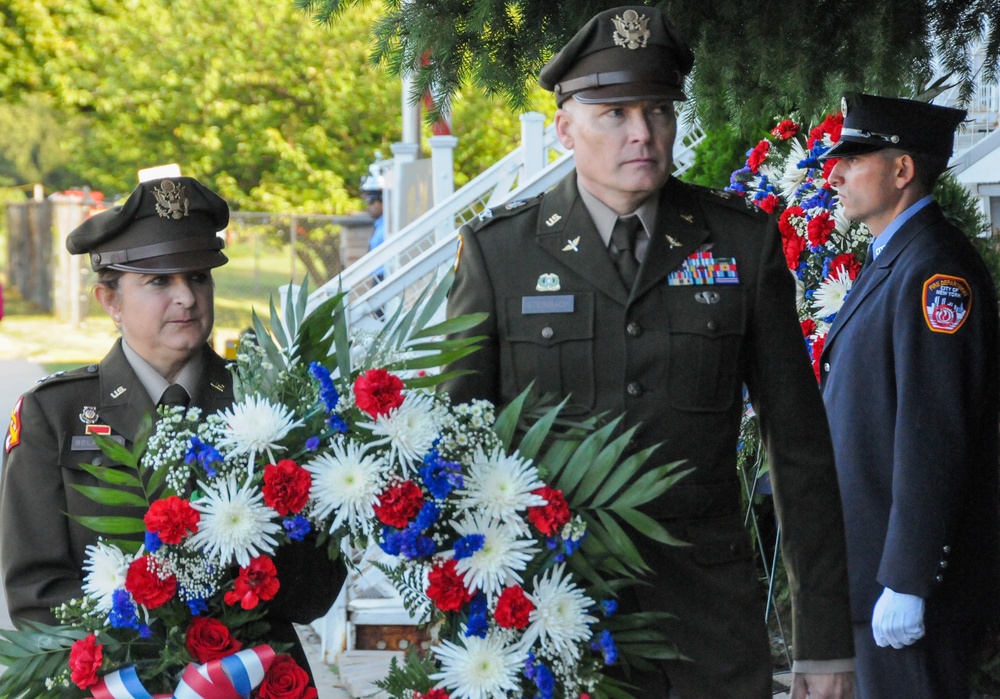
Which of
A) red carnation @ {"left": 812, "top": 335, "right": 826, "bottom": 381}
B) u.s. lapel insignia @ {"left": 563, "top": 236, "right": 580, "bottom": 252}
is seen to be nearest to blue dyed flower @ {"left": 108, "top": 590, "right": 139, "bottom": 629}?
u.s. lapel insignia @ {"left": 563, "top": 236, "right": 580, "bottom": 252}

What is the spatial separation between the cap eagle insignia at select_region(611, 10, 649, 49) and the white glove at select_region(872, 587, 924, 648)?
61.4 inches

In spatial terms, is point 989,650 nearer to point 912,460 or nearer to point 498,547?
point 912,460

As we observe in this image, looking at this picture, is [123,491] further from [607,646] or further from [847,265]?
[847,265]

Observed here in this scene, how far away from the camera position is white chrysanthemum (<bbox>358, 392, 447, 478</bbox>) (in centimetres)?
218

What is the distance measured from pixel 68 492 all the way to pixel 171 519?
0.72m

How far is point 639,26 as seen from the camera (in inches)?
111

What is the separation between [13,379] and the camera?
1673 cm

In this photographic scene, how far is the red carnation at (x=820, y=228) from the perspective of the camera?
15.5 ft

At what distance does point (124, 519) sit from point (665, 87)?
1.37 meters

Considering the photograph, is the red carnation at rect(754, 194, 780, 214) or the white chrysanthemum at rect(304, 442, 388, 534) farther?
the red carnation at rect(754, 194, 780, 214)

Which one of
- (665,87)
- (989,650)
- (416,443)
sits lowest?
(989,650)

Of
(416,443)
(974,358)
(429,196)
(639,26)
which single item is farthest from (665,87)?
(429,196)

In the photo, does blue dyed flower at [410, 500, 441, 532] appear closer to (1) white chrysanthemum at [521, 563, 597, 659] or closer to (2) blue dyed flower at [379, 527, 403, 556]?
(2) blue dyed flower at [379, 527, 403, 556]

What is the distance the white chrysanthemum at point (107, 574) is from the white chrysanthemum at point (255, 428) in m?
0.25
